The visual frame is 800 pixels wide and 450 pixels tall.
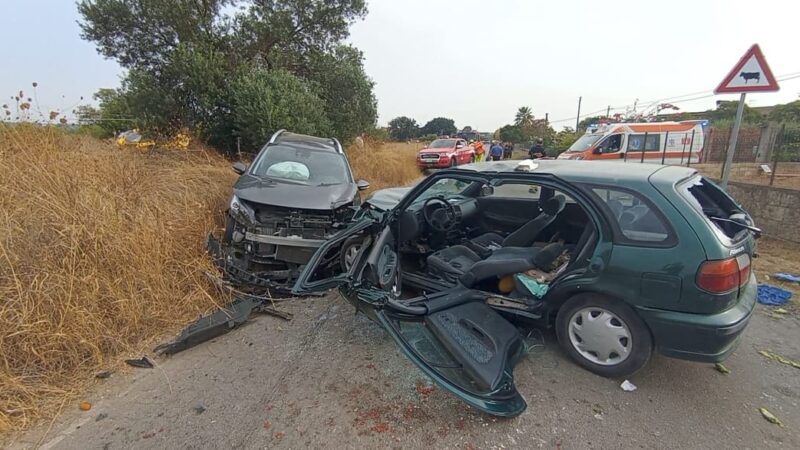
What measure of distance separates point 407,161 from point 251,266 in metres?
13.7

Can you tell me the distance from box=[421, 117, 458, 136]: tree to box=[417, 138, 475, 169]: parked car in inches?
2064

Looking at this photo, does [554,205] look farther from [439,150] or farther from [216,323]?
[439,150]

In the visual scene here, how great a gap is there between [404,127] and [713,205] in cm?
6393

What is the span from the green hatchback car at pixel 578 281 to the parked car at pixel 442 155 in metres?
13.9

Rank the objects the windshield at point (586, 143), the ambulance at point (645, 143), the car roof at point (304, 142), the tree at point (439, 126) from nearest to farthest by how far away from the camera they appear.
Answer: the car roof at point (304, 142) → the ambulance at point (645, 143) → the windshield at point (586, 143) → the tree at point (439, 126)

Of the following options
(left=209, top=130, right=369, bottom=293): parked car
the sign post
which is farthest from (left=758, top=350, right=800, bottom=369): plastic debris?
(left=209, top=130, right=369, bottom=293): parked car

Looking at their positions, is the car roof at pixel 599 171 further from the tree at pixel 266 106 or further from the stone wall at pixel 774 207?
the tree at pixel 266 106

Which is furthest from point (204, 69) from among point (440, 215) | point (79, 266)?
point (440, 215)

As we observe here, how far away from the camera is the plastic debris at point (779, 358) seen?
8.85ft

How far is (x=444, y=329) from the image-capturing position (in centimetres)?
258

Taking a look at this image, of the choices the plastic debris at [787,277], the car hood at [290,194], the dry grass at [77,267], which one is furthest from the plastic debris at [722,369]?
the dry grass at [77,267]

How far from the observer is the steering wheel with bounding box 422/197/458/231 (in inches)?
142

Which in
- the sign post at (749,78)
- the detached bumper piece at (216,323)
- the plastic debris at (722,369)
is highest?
the sign post at (749,78)

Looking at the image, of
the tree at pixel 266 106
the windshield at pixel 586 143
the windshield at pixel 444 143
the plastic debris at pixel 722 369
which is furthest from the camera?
the windshield at pixel 444 143
